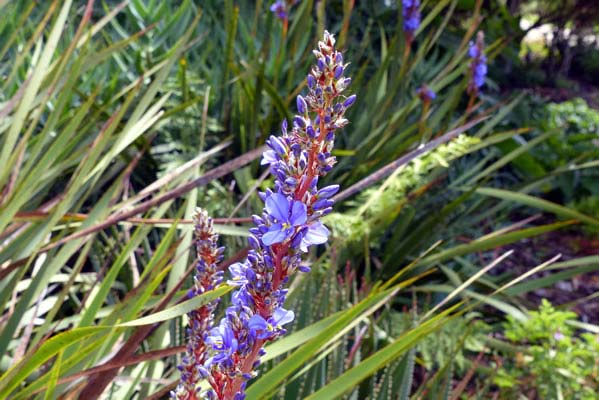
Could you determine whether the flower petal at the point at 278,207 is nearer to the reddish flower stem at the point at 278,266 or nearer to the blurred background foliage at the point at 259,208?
the reddish flower stem at the point at 278,266

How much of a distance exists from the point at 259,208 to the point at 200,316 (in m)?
1.43

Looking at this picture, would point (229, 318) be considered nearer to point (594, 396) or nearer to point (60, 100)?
point (60, 100)

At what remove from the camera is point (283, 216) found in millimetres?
755

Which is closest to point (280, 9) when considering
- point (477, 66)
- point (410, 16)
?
point (410, 16)

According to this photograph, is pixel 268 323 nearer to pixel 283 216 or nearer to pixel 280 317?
pixel 280 317

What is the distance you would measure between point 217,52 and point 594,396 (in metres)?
2.54

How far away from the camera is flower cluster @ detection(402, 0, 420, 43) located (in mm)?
2885

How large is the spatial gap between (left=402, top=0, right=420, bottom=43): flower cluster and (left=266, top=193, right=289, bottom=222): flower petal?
2315 mm

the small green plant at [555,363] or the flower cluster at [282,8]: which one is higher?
the flower cluster at [282,8]

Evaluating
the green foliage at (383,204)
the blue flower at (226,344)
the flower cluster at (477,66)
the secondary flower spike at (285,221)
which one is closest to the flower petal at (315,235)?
the secondary flower spike at (285,221)

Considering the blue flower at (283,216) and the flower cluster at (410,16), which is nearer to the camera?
the blue flower at (283,216)

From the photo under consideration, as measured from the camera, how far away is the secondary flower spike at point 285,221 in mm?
760

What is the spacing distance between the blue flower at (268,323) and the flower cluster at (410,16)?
2.33 metres

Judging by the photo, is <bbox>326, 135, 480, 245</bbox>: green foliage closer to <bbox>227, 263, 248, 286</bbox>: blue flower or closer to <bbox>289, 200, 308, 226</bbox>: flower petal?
<bbox>227, 263, 248, 286</bbox>: blue flower
